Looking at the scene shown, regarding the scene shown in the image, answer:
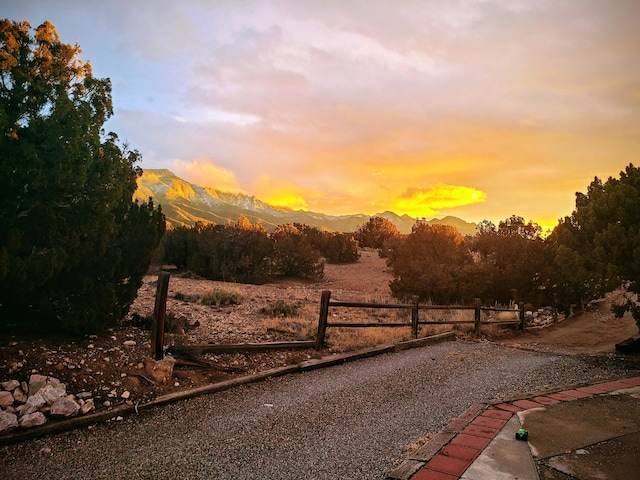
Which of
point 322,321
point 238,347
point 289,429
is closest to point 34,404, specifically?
point 289,429

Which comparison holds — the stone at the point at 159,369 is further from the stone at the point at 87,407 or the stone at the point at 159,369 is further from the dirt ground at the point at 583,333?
the dirt ground at the point at 583,333

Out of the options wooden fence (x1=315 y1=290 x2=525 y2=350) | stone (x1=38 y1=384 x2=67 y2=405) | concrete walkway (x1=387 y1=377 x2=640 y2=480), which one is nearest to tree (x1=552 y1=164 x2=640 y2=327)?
wooden fence (x1=315 y1=290 x2=525 y2=350)

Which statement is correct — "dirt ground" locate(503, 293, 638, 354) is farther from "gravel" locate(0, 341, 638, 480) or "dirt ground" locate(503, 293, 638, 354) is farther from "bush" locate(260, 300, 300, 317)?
"bush" locate(260, 300, 300, 317)

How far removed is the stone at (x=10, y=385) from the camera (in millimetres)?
4992

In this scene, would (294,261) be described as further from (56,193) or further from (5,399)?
(5,399)

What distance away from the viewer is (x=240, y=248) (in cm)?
2583

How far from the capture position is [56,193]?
20.6ft

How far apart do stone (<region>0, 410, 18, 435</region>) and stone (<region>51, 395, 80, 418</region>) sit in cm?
37

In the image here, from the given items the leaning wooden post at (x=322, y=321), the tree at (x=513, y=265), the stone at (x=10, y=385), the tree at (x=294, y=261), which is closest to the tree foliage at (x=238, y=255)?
the tree at (x=294, y=261)

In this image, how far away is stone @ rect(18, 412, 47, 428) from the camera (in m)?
4.65

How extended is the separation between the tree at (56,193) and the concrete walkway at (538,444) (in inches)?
218

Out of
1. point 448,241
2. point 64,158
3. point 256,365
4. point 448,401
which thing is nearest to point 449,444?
point 448,401

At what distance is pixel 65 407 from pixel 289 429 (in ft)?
8.72

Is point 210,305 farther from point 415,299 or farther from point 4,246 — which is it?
point 4,246
